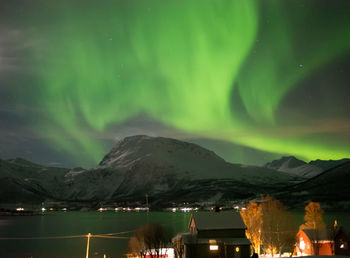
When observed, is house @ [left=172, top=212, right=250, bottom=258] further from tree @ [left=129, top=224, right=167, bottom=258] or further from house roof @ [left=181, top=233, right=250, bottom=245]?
tree @ [left=129, top=224, right=167, bottom=258]

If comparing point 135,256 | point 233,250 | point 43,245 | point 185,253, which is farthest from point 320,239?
point 43,245

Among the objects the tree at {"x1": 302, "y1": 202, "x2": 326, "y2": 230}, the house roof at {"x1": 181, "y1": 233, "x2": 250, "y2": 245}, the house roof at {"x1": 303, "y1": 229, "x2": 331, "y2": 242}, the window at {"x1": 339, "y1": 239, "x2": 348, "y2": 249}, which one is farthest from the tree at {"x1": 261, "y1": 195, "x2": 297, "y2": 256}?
the house roof at {"x1": 181, "y1": 233, "x2": 250, "y2": 245}

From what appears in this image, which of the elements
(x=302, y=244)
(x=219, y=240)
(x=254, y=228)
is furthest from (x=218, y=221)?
(x=302, y=244)

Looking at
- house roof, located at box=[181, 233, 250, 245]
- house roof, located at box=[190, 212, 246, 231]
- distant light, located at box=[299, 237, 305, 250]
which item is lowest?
distant light, located at box=[299, 237, 305, 250]

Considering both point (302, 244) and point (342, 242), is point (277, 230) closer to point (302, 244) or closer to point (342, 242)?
point (302, 244)

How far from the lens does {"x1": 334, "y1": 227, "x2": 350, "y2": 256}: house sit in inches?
2734

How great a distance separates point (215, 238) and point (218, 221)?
3032 millimetres

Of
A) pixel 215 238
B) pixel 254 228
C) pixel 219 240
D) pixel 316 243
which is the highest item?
pixel 254 228

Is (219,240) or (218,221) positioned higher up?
(218,221)

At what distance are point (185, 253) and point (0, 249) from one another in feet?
306

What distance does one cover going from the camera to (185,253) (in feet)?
204

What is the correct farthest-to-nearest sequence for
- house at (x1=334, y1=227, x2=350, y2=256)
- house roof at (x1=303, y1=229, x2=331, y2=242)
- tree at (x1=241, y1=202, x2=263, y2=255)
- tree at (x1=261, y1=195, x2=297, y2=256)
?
tree at (x1=261, y1=195, x2=297, y2=256), tree at (x1=241, y1=202, x2=263, y2=255), house roof at (x1=303, y1=229, x2=331, y2=242), house at (x1=334, y1=227, x2=350, y2=256)

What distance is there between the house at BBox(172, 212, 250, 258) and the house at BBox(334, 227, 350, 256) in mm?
18981

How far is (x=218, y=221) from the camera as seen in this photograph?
65500 mm
